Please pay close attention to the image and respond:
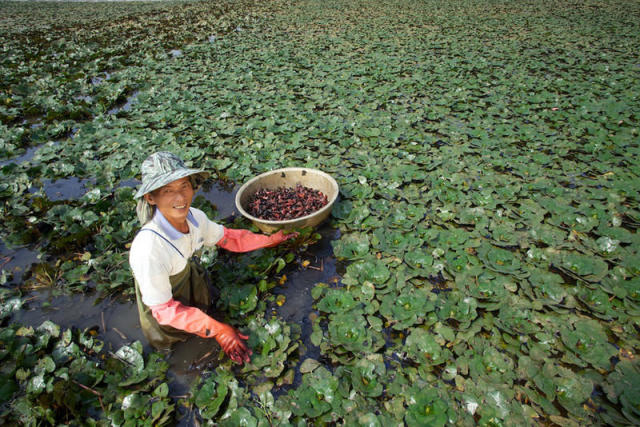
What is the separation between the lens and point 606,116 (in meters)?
5.40

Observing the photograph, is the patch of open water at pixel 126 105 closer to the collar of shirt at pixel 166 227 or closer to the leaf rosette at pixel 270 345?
the collar of shirt at pixel 166 227

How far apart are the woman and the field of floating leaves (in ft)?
0.87

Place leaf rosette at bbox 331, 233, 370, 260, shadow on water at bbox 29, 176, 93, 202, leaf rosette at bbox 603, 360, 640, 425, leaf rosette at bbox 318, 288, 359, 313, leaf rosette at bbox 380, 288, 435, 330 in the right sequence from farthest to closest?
shadow on water at bbox 29, 176, 93, 202, leaf rosette at bbox 331, 233, 370, 260, leaf rosette at bbox 318, 288, 359, 313, leaf rosette at bbox 380, 288, 435, 330, leaf rosette at bbox 603, 360, 640, 425

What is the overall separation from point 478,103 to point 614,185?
10.0 ft

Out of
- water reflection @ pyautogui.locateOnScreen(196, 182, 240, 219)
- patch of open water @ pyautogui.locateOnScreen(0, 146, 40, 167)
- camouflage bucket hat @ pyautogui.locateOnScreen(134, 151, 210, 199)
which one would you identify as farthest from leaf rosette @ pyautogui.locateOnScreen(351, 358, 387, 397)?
patch of open water @ pyautogui.locateOnScreen(0, 146, 40, 167)

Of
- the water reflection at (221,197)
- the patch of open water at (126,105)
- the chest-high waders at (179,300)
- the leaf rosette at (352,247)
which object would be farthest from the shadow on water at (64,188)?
the leaf rosette at (352,247)

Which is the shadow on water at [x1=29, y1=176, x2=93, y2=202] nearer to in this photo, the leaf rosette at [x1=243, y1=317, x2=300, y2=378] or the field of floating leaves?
the field of floating leaves

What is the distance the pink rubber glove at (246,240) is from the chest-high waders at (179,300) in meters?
0.35

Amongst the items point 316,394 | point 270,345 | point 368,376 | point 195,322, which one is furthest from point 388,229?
point 195,322

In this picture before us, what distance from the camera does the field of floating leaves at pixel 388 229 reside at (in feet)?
6.95

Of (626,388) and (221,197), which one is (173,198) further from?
(626,388)

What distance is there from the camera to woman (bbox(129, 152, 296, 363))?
200cm

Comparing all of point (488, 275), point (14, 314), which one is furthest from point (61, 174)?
point (488, 275)

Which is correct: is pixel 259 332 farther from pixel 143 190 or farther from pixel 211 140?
pixel 211 140
